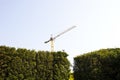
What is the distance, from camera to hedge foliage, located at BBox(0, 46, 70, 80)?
28531mm

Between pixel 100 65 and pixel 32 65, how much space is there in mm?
7035

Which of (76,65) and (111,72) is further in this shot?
(76,65)

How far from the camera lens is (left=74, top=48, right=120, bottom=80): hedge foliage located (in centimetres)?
3078

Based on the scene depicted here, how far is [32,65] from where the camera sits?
30641mm

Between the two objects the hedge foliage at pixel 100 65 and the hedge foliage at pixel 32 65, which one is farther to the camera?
the hedge foliage at pixel 100 65

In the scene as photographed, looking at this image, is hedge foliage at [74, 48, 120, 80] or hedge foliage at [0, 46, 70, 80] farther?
hedge foliage at [74, 48, 120, 80]

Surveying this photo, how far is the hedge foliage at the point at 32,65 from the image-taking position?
28.5m

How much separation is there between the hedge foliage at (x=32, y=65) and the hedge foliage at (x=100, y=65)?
197 centimetres

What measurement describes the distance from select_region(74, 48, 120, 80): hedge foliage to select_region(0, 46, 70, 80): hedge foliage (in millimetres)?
1972

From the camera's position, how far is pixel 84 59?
33.2m

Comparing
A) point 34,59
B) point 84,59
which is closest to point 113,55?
point 84,59

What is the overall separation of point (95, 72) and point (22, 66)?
756 centimetres

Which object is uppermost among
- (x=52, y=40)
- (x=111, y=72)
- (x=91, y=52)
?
(x=52, y=40)

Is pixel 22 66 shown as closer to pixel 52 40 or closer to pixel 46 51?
pixel 46 51
